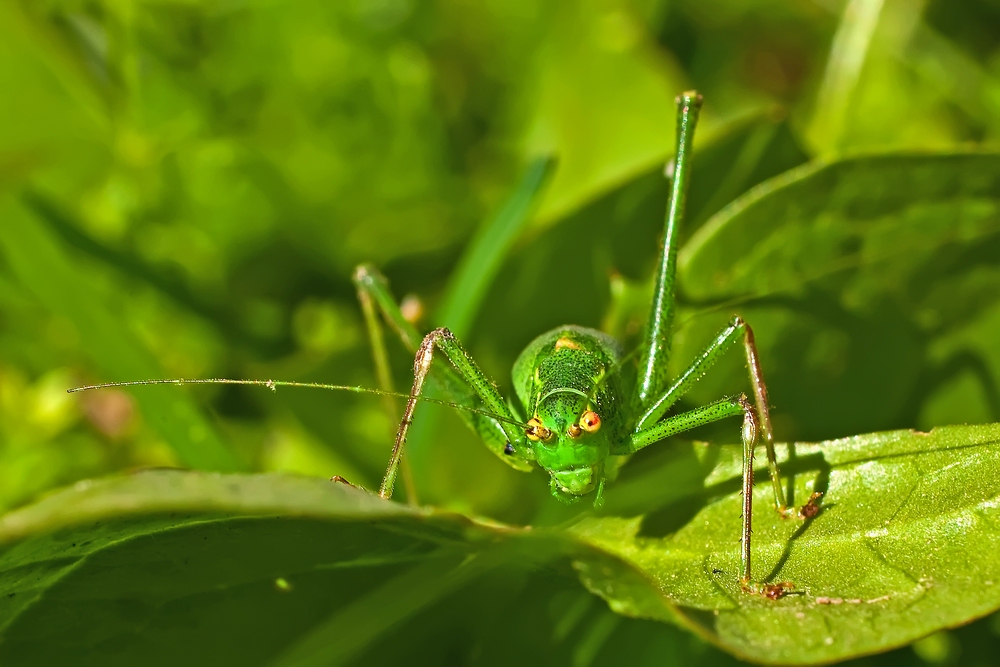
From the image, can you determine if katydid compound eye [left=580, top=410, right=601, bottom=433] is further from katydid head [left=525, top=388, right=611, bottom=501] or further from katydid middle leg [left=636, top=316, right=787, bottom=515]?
katydid middle leg [left=636, top=316, right=787, bottom=515]

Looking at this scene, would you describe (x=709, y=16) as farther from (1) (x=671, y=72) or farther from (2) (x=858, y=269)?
(2) (x=858, y=269)

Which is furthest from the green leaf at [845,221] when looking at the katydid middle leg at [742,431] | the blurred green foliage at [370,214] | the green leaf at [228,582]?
the green leaf at [228,582]

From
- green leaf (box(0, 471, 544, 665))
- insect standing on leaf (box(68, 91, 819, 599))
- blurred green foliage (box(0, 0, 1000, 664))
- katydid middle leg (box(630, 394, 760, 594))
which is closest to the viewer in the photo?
green leaf (box(0, 471, 544, 665))

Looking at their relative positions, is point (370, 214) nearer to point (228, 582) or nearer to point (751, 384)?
point (751, 384)

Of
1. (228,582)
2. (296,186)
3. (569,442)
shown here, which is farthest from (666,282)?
(296,186)

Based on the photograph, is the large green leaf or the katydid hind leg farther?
the katydid hind leg

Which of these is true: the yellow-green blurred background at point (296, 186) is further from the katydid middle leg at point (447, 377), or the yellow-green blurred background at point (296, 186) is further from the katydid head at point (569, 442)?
the katydid head at point (569, 442)

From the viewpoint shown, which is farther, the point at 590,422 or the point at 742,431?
the point at 590,422

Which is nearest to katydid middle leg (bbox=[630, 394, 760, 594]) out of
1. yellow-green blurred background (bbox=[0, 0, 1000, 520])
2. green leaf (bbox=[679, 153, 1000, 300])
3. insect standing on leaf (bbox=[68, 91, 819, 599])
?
insect standing on leaf (bbox=[68, 91, 819, 599])
